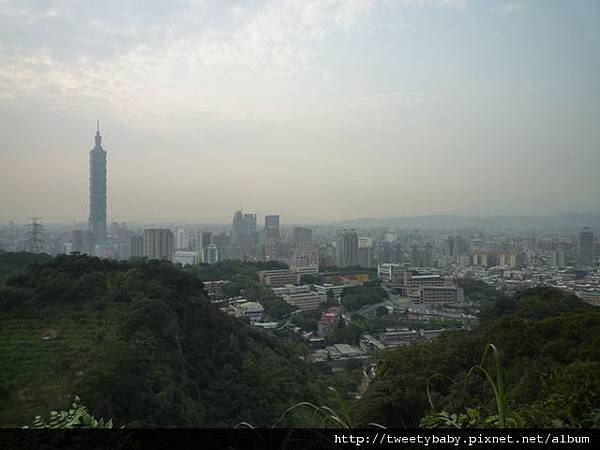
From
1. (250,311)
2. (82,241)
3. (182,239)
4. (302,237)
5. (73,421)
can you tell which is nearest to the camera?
(73,421)

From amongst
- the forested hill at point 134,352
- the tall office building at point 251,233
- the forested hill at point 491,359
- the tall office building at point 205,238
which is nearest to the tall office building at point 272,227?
the tall office building at point 251,233

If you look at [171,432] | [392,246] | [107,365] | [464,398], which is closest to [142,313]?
[107,365]

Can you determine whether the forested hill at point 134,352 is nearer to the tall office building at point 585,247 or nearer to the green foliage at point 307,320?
the green foliage at point 307,320

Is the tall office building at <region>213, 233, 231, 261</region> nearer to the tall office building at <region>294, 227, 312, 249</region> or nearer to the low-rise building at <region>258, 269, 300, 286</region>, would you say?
the low-rise building at <region>258, 269, 300, 286</region>

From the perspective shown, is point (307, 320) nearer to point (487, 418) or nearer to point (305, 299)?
point (305, 299)

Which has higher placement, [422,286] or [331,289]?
[422,286]

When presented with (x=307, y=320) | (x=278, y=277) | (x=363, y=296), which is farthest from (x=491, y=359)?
(x=278, y=277)
